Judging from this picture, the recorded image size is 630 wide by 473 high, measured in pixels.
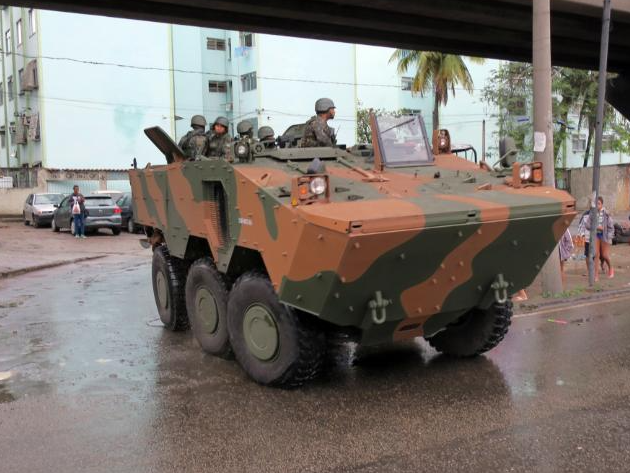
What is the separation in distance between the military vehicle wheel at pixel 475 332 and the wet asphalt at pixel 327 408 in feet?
0.49

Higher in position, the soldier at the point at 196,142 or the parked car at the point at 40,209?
the soldier at the point at 196,142

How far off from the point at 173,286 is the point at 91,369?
1587mm

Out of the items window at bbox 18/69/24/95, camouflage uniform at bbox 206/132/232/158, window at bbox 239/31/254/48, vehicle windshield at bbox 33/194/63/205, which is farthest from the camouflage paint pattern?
window at bbox 18/69/24/95

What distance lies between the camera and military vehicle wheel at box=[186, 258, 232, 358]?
6.41 metres

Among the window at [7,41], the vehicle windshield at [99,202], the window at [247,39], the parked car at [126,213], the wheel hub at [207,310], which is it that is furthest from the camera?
the window at [7,41]

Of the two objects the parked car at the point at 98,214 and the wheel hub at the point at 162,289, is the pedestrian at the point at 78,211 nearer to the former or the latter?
the parked car at the point at 98,214

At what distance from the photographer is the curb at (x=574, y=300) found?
8991 mm

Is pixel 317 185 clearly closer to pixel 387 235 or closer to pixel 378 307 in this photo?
pixel 387 235

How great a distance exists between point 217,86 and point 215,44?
85.9 inches

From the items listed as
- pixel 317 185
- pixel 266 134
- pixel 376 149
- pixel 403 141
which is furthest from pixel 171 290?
pixel 317 185

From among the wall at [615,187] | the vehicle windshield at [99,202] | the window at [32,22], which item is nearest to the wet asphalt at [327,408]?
the vehicle windshield at [99,202]

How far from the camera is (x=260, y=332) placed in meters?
5.62

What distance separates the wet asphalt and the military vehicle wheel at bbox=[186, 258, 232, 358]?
0.54 feet

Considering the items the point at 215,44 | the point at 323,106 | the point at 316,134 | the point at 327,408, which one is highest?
the point at 215,44
